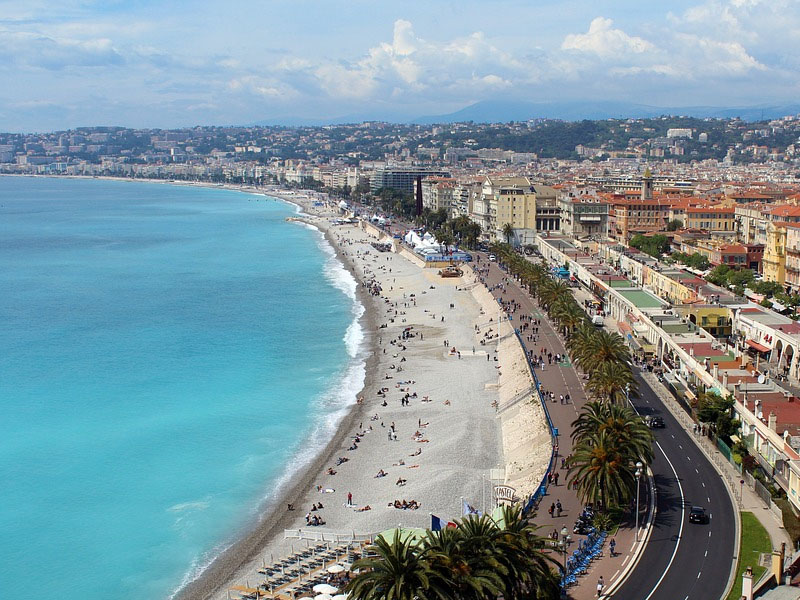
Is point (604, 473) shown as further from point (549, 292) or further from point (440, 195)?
point (440, 195)

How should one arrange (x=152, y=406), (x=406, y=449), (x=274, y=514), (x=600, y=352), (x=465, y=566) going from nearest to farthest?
(x=465, y=566)
(x=274, y=514)
(x=600, y=352)
(x=406, y=449)
(x=152, y=406)

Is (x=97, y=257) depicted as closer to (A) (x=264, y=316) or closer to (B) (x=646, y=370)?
(A) (x=264, y=316)

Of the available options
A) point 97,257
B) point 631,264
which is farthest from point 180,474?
point 97,257


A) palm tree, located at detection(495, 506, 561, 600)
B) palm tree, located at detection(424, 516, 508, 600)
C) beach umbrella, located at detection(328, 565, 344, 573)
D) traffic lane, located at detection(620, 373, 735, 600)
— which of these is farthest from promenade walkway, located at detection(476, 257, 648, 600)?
beach umbrella, located at detection(328, 565, 344, 573)

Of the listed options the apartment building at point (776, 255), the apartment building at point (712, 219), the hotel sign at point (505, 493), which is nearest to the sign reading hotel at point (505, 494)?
the hotel sign at point (505, 493)

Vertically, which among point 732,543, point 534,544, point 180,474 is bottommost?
point 180,474

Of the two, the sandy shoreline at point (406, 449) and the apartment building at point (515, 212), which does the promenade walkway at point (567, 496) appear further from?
the apartment building at point (515, 212)

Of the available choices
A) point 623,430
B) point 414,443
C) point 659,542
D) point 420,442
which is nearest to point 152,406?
point 414,443
